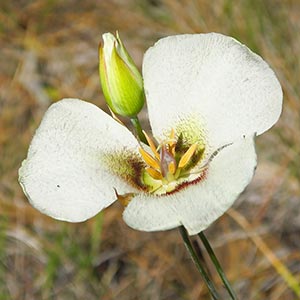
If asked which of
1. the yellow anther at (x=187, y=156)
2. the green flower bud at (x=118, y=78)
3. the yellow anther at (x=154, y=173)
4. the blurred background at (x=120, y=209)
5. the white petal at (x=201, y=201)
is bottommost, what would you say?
the blurred background at (x=120, y=209)

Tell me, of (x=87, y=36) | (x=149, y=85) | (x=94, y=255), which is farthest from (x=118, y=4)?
(x=149, y=85)

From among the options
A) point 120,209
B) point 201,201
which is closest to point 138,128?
point 201,201

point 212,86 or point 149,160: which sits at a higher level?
point 212,86

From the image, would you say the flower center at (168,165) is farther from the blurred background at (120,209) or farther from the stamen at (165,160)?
the blurred background at (120,209)

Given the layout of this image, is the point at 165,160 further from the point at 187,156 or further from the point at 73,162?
the point at 73,162

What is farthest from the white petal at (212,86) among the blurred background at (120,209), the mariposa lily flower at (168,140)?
the blurred background at (120,209)

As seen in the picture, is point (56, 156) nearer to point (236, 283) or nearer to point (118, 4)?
point (236, 283)

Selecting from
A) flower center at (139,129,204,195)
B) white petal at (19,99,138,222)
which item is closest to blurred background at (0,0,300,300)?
flower center at (139,129,204,195)
